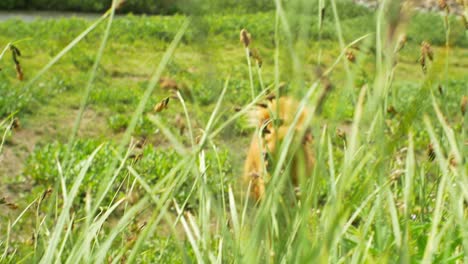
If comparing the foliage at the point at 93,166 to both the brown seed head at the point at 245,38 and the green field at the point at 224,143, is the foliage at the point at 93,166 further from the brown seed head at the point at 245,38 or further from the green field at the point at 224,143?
Answer: the brown seed head at the point at 245,38

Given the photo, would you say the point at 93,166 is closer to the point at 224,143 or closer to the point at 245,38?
the point at 245,38

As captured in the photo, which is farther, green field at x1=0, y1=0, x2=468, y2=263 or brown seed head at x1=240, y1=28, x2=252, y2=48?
brown seed head at x1=240, y1=28, x2=252, y2=48

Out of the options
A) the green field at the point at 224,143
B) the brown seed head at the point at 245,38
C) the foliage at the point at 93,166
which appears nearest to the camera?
the green field at the point at 224,143

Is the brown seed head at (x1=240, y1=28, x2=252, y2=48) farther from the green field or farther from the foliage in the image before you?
the foliage

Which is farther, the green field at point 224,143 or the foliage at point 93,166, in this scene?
the foliage at point 93,166

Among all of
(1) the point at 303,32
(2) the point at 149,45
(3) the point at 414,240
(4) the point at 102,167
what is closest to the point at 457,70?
(2) the point at 149,45

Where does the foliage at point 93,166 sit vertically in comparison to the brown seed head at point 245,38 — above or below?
below

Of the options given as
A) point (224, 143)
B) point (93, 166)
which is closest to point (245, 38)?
point (224, 143)

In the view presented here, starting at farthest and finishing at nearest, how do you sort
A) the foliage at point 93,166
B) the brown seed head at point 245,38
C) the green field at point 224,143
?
the foliage at point 93,166, the brown seed head at point 245,38, the green field at point 224,143

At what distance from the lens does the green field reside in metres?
1.25

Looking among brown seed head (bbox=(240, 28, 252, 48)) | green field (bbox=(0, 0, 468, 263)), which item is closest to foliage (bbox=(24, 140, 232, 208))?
green field (bbox=(0, 0, 468, 263))

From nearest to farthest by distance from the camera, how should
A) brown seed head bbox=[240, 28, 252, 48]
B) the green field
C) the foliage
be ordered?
the green field → brown seed head bbox=[240, 28, 252, 48] → the foliage

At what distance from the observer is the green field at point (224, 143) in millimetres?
1250

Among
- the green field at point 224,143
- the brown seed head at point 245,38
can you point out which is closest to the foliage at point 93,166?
the green field at point 224,143
